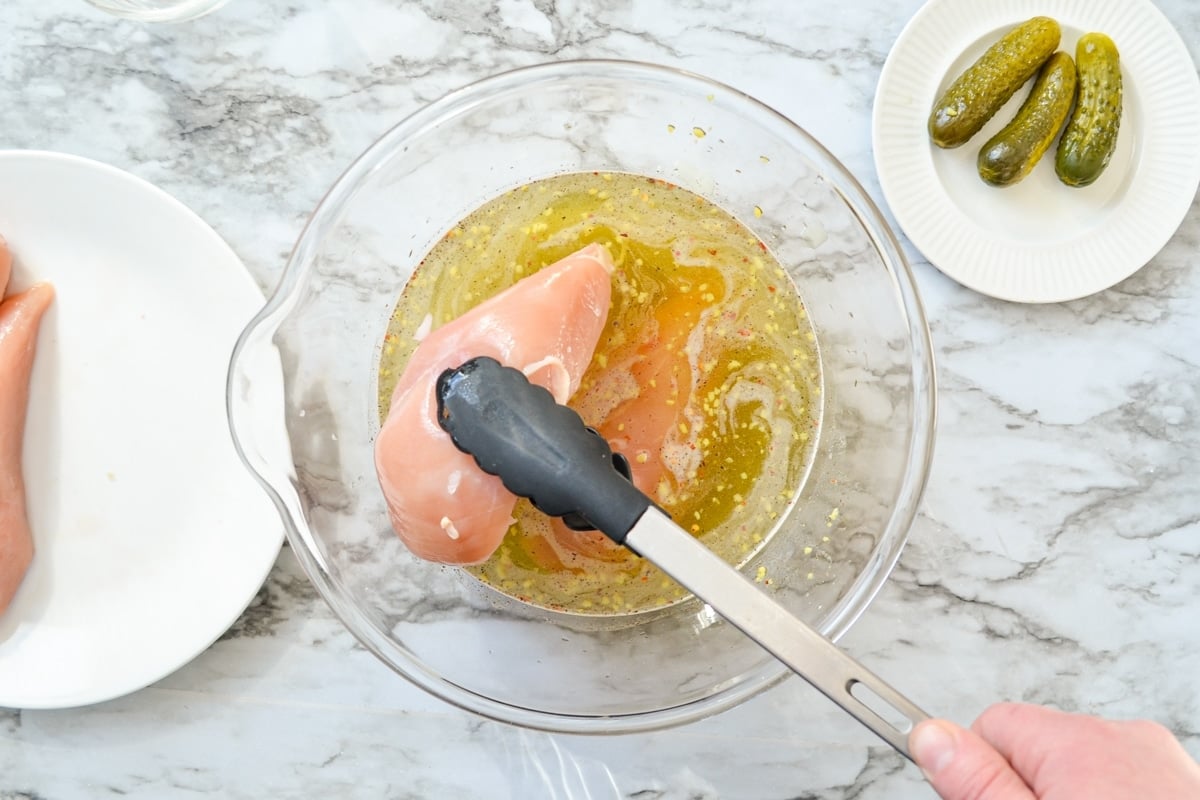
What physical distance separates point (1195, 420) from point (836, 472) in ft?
2.03

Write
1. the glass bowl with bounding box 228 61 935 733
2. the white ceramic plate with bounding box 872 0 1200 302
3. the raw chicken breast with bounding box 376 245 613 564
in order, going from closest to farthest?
the raw chicken breast with bounding box 376 245 613 564, the glass bowl with bounding box 228 61 935 733, the white ceramic plate with bounding box 872 0 1200 302

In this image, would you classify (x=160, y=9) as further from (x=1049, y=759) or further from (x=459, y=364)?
(x=1049, y=759)

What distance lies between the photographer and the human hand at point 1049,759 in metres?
0.89

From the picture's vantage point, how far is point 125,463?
→ 1.44 m

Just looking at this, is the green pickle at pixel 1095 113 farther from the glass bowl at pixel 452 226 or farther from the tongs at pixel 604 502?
the tongs at pixel 604 502

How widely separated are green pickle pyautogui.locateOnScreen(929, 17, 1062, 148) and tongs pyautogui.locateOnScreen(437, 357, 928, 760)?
0.75 metres

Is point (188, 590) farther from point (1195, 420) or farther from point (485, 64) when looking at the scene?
point (1195, 420)

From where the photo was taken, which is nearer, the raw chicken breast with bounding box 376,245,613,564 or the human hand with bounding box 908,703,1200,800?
the human hand with bounding box 908,703,1200,800

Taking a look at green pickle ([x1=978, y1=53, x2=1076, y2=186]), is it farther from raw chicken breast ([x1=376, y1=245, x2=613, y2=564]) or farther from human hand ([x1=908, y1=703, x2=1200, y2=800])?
human hand ([x1=908, y1=703, x2=1200, y2=800])

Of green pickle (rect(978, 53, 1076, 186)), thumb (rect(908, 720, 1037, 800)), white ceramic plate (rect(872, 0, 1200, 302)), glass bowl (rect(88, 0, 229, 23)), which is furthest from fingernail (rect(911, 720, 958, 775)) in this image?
glass bowl (rect(88, 0, 229, 23))

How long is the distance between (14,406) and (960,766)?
138 cm

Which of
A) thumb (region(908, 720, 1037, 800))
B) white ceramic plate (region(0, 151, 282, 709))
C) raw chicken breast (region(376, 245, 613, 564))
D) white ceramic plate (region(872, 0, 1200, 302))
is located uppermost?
white ceramic plate (region(872, 0, 1200, 302))

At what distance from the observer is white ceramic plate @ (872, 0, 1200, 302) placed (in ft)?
4.61

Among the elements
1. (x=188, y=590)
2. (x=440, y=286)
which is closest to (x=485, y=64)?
(x=440, y=286)
